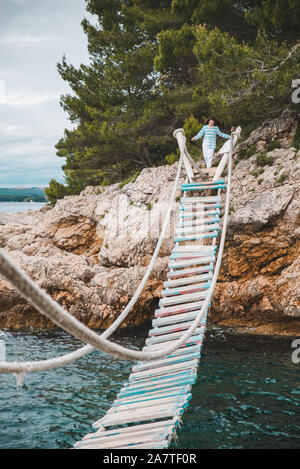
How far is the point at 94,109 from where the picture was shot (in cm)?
1705

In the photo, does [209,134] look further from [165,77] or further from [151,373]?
[165,77]

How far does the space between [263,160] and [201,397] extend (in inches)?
302

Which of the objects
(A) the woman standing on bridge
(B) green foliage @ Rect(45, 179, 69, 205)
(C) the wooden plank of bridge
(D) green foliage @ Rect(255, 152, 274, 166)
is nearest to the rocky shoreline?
(D) green foliage @ Rect(255, 152, 274, 166)

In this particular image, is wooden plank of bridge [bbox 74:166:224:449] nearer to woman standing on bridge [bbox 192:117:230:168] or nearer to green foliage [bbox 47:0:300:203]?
woman standing on bridge [bbox 192:117:230:168]

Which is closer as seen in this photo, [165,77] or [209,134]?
[209,134]

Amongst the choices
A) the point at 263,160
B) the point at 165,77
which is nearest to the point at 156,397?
the point at 263,160

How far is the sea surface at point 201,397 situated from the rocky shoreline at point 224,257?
106cm

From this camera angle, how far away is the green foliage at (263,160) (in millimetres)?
11712

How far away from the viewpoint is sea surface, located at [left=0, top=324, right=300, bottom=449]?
18.7 ft

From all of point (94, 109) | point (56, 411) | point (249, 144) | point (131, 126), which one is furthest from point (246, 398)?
point (94, 109)

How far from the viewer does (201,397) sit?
6898mm

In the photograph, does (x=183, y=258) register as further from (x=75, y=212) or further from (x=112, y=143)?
(x=112, y=143)

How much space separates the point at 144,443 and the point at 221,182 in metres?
6.48

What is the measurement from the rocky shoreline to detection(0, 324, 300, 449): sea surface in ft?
3.49
